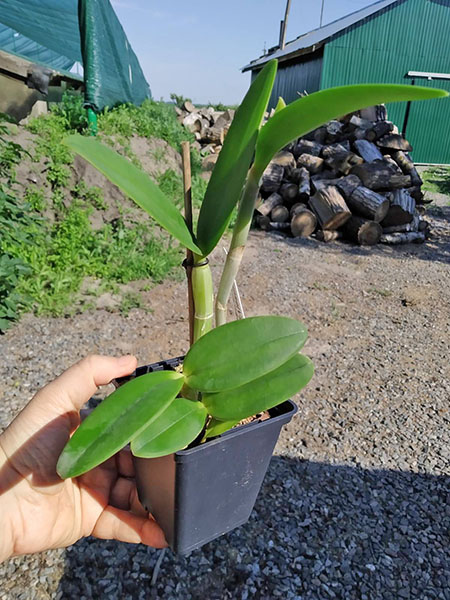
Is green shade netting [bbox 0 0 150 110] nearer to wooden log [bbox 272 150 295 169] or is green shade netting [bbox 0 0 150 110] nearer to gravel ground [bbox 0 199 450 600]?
wooden log [bbox 272 150 295 169]

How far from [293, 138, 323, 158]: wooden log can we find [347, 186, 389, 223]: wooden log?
105 centimetres

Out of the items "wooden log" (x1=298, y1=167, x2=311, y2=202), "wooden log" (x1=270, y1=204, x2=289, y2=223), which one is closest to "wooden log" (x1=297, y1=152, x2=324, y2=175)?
"wooden log" (x1=298, y1=167, x2=311, y2=202)

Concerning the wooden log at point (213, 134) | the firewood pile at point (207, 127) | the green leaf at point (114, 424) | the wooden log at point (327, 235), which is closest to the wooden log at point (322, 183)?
the wooden log at point (327, 235)

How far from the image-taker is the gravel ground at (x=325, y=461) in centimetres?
159

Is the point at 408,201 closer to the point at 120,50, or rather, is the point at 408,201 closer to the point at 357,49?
the point at 120,50

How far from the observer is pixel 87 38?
4.46 m

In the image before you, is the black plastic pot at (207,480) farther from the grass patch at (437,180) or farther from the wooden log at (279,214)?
the grass patch at (437,180)

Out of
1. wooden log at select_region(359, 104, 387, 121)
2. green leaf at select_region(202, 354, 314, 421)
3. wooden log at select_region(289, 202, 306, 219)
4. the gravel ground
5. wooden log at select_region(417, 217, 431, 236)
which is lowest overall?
the gravel ground

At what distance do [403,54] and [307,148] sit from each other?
7471mm

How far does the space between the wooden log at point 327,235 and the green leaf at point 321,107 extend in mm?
4872

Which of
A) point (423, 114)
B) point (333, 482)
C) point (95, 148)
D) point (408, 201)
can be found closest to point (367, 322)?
point (333, 482)

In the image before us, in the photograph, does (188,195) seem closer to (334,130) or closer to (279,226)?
(279,226)

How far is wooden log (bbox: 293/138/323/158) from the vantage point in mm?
6207

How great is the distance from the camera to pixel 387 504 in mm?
1938
